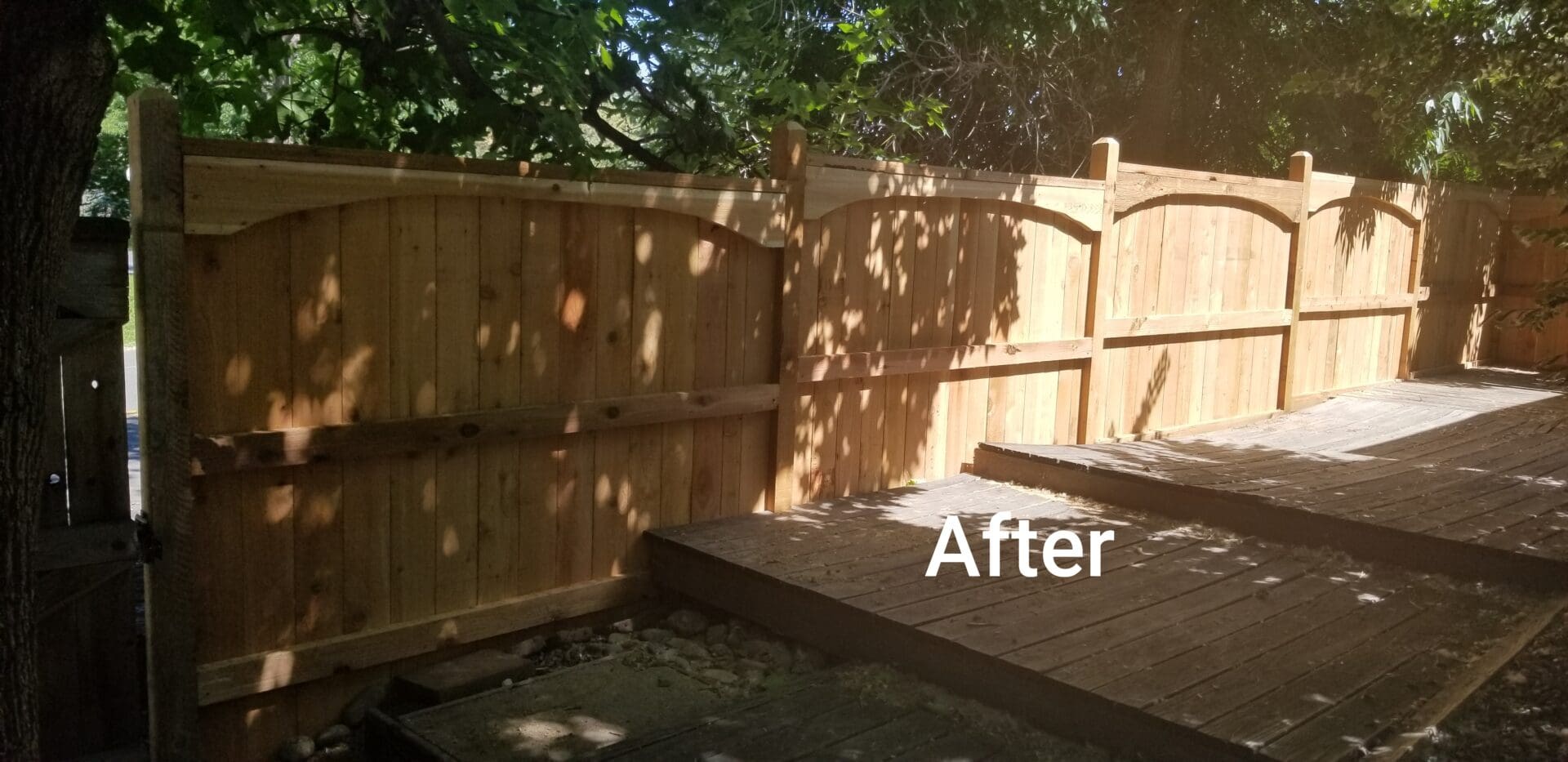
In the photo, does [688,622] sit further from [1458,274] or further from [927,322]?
[1458,274]

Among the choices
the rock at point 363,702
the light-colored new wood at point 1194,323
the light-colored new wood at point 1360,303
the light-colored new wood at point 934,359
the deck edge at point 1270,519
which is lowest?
the rock at point 363,702

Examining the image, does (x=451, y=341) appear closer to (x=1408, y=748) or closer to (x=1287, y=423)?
(x=1408, y=748)

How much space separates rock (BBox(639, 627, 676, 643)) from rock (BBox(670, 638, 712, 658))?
0.11 ft

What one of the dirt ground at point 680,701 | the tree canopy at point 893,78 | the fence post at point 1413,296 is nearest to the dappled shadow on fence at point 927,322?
the tree canopy at point 893,78

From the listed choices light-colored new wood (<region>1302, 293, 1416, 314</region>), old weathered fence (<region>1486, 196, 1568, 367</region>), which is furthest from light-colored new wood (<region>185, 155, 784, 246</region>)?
old weathered fence (<region>1486, 196, 1568, 367</region>)

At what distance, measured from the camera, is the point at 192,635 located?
3.97 meters

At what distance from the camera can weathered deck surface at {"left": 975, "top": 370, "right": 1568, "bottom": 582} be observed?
5289mm

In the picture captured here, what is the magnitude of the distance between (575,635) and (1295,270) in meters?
6.21

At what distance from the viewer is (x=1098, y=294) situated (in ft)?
24.2

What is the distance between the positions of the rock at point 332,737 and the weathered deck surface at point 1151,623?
1484 millimetres

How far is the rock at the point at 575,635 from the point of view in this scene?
5.04 meters

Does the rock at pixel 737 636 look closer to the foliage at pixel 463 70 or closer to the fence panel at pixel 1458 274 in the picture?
the foliage at pixel 463 70

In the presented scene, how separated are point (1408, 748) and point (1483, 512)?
107 inches

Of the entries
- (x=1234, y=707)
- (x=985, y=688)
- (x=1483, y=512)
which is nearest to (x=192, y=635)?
(x=985, y=688)
